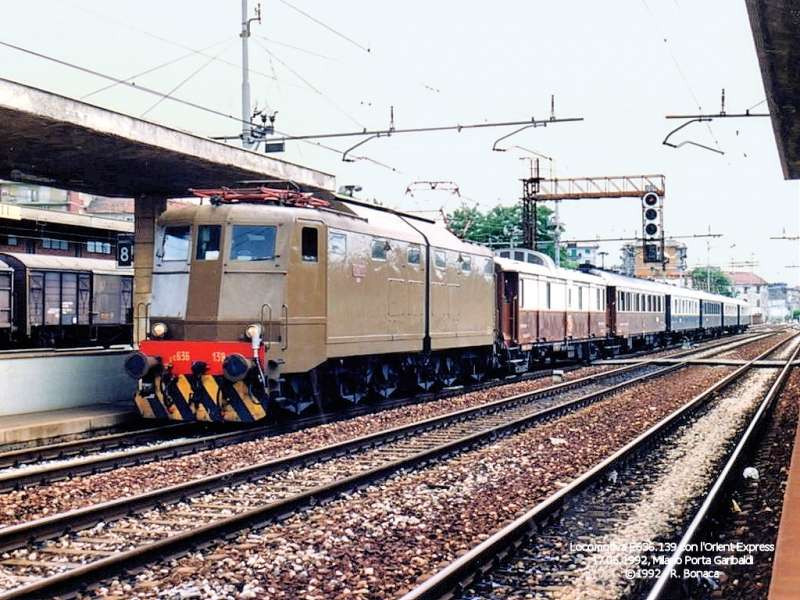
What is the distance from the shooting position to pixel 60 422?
12.3 metres

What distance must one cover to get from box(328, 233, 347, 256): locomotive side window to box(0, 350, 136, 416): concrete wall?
13.6 ft

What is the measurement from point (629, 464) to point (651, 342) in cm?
3274

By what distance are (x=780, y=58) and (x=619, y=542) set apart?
6328 mm

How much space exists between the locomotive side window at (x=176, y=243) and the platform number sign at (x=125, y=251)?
177 inches

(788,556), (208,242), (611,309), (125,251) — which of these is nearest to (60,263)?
(125,251)

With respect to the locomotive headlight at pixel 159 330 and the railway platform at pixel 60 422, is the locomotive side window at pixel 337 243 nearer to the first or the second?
the locomotive headlight at pixel 159 330

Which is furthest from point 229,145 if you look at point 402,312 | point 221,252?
point 402,312

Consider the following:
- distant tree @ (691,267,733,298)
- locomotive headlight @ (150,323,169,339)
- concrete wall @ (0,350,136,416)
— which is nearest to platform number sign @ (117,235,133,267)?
concrete wall @ (0,350,136,416)

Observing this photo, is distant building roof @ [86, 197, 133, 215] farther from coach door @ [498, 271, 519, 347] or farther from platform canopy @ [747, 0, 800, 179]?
platform canopy @ [747, 0, 800, 179]

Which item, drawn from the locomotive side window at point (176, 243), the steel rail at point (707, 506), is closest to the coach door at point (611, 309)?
the steel rail at point (707, 506)

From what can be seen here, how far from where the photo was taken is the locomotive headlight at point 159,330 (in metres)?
13.0

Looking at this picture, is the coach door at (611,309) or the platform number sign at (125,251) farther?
the coach door at (611,309)

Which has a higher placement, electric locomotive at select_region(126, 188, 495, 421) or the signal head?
the signal head

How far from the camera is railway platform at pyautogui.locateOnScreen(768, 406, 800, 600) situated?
14.9 feet
